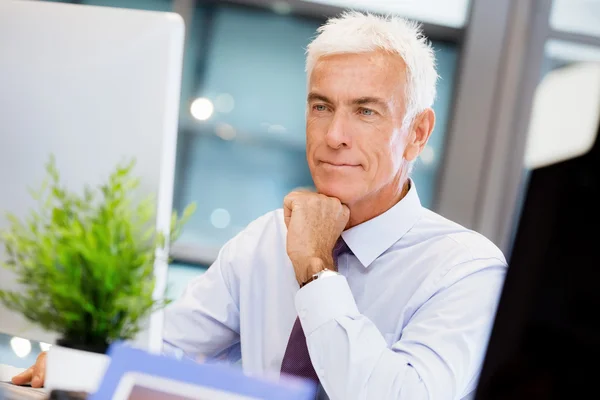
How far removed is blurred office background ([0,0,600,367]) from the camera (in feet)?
10.9

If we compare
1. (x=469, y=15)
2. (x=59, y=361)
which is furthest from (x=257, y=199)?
(x=59, y=361)

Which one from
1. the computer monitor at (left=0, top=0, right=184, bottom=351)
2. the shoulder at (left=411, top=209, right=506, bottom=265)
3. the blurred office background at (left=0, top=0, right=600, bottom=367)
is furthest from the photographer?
the blurred office background at (left=0, top=0, right=600, bottom=367)

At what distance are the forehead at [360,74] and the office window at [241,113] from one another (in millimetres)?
2085

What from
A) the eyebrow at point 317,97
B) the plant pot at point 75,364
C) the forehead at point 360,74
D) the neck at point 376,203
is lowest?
the plant pot at point 75,364

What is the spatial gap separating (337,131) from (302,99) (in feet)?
6.93

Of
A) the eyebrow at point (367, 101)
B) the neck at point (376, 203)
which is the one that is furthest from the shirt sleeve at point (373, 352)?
the eyebrow at point (367, 101)

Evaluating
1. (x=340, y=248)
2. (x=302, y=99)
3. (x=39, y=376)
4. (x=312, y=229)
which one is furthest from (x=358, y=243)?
(x=302, y=99)

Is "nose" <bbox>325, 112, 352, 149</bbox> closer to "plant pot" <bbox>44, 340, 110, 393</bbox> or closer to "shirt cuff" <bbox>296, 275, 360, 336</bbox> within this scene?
"shirt cuff" <bbox>296, 275, 360, 336</bbox>

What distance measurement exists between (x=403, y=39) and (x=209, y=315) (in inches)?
27.0

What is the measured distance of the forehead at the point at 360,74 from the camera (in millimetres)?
1377

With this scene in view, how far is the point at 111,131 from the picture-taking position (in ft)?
2.74

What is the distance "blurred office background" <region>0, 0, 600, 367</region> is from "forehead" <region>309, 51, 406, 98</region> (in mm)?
2014

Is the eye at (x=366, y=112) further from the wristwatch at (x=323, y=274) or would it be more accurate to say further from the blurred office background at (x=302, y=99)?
the blurred office background at (x=302, y=99)

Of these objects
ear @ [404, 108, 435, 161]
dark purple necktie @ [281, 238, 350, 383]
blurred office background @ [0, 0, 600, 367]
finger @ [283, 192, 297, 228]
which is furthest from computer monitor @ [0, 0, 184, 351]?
blurred office background @ [0, 0, 600, 367]
